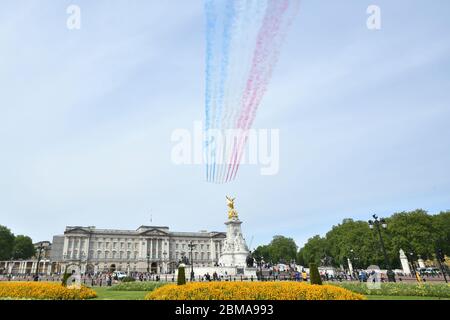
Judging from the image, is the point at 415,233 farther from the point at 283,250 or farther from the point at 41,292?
the point at 283,250

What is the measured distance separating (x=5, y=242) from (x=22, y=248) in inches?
712

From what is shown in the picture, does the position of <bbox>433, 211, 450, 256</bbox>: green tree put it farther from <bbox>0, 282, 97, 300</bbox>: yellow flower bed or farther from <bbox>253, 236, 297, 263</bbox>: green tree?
<bbox>0, 282, 97, 300</bbox>: yellow flower bed

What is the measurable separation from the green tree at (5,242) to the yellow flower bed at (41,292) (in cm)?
7761

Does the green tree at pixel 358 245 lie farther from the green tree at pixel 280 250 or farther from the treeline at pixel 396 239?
the green tree at pixel 280 250

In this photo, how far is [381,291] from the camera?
767 inches

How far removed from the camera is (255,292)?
12.4 metres

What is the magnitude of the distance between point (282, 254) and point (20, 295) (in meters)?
105

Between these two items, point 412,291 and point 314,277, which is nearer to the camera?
point 314,277

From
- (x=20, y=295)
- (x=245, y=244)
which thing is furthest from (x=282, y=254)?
(x=20, y=295)

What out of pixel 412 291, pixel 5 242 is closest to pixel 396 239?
pixel 412 291

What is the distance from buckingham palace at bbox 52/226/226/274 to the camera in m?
95.1

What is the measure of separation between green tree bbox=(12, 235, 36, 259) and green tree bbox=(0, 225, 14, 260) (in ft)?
39.5
